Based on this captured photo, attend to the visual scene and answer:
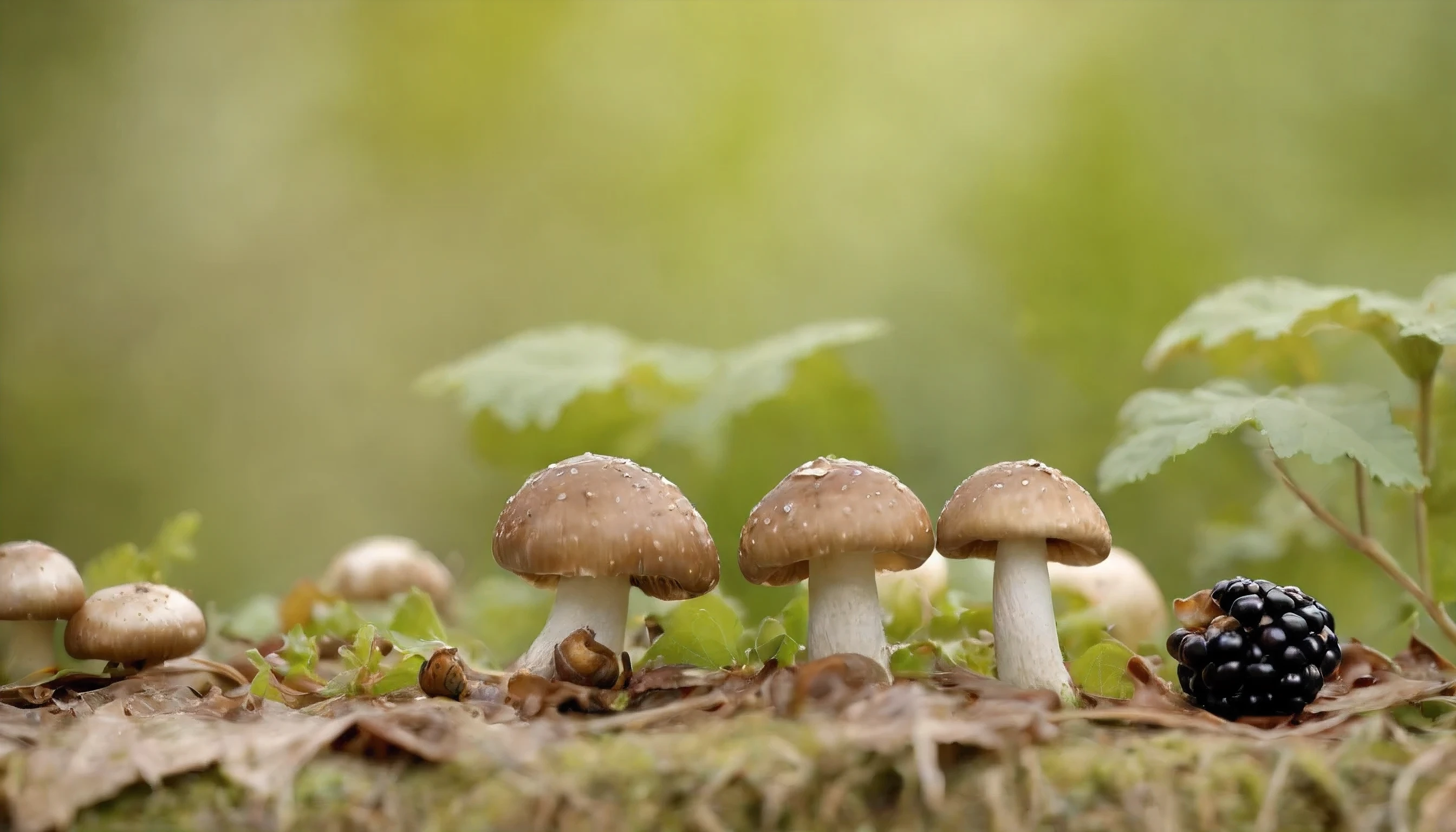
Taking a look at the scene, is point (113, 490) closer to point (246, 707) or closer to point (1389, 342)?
point (246, 707)

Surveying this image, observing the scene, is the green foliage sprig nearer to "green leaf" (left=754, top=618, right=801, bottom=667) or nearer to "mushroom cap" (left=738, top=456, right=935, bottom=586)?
"mushroom cap" (left=738, top=456, right=935, bottom=586)

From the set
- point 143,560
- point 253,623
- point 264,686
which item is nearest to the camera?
point 264,686

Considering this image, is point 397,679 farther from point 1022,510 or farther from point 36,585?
point 1022,510

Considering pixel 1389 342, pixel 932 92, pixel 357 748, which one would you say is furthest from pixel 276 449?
pixel 1389 342

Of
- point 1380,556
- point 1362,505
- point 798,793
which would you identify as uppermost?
point 1362,505

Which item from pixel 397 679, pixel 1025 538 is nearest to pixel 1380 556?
pixel 1025 538

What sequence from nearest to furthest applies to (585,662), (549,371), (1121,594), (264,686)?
(585,662) → (264,686) → (1121,594) → (549,371)

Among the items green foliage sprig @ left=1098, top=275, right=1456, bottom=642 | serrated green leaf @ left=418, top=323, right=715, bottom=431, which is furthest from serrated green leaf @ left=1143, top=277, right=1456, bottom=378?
serrated green leaf @ left=418, top=323, right=715, bottom=431
